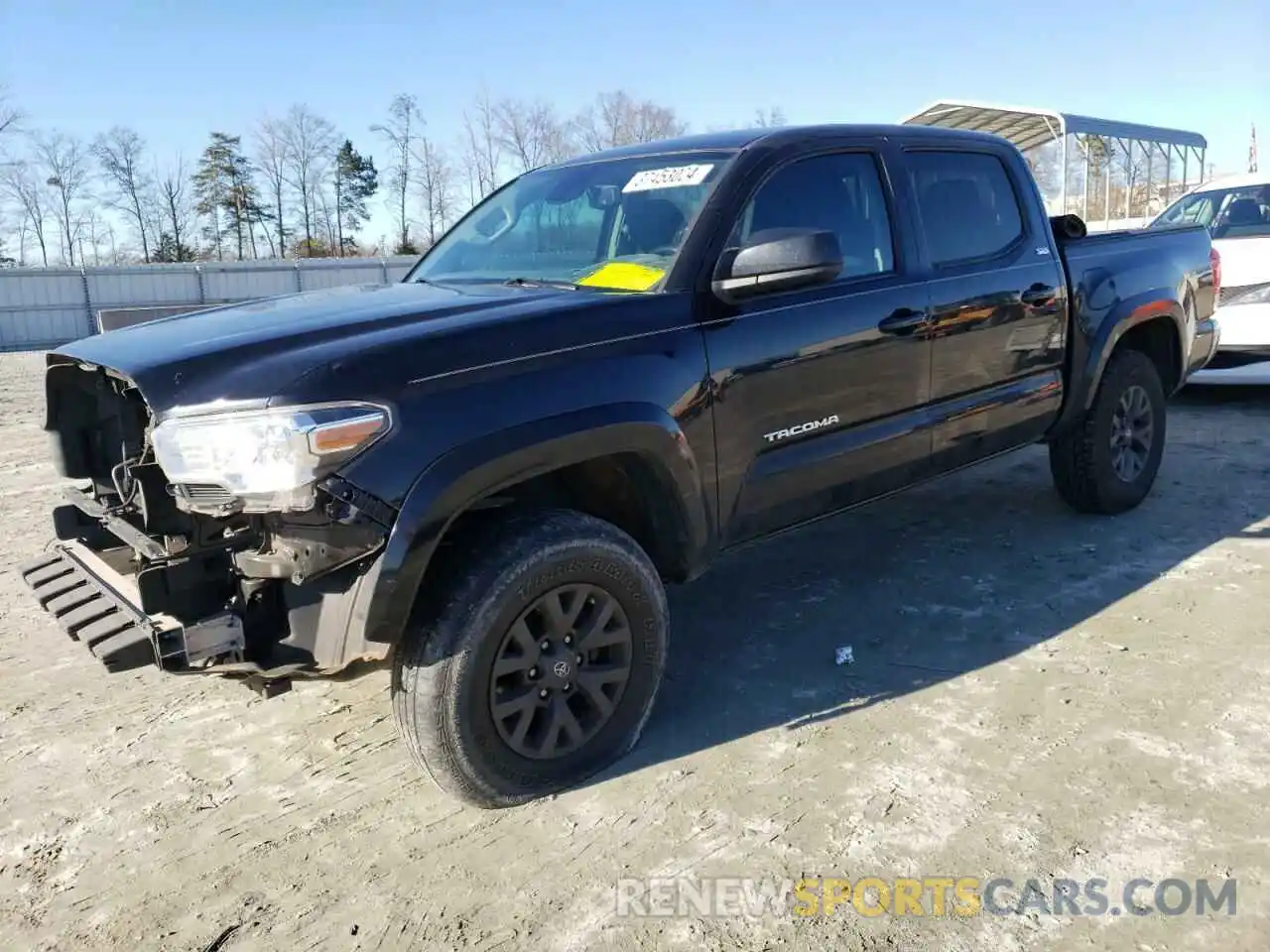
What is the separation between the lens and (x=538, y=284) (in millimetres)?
3281

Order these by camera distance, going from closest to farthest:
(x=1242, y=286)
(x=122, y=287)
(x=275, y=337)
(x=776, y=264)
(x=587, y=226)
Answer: (x=275, y=337), (x=776, y=264), (x=587, y=226), (x=1242, y=286), (x=122, y=287)

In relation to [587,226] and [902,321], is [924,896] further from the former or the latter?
[587,226]

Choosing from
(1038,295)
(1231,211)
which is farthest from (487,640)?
(1231,211)

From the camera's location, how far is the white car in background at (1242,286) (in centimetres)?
736

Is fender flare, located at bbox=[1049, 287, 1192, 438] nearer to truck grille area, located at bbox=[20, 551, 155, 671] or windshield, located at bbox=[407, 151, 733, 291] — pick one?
windshield, located at bbox=[407, 151, 733, 291]

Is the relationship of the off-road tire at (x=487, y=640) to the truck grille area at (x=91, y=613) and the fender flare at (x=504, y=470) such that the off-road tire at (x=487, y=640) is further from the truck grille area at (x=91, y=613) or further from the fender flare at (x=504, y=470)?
the truck grille area at (x=91, y=613)

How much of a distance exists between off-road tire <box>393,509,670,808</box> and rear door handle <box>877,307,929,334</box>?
1.38 meters

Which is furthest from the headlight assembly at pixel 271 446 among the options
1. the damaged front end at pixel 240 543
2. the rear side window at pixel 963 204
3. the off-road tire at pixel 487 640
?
the rear side window at pixel 963 204

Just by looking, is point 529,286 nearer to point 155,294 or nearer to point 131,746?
point 131,746

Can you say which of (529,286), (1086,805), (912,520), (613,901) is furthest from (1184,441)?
(613,901)

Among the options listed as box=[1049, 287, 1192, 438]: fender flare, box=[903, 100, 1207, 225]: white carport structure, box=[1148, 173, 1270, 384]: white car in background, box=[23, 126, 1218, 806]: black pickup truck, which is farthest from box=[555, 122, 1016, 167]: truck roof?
box=[903, 100, 1207, 225]: white carport structure

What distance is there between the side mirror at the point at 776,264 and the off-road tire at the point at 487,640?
2.84ft

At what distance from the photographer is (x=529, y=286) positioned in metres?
3.23

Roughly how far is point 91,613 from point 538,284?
1677 millimetres
